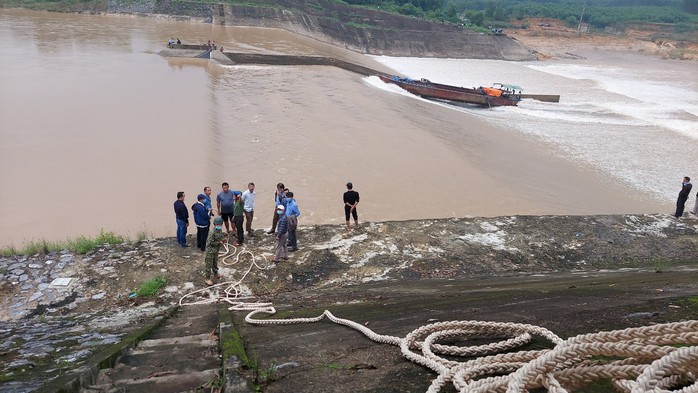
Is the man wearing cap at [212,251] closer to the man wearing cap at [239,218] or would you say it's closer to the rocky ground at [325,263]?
the rocky ground at [325,263]

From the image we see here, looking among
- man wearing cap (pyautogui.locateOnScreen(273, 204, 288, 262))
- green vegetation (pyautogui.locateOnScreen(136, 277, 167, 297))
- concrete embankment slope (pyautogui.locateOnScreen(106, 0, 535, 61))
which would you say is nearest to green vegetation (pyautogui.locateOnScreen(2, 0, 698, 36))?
concrete embankment slope (pyautogui.locateOnScreen(106, 0, 535, 61))

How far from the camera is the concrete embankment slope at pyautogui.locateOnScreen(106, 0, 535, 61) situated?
50438 millimetres

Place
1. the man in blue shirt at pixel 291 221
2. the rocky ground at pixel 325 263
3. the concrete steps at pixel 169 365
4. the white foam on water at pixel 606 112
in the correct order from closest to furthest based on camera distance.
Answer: the concrete steps at pixel 169 365 < the rocky ground at pixel 325 263 < the man in blue shirt at pixel 291 221 < the white foam on water at pixel 606 112

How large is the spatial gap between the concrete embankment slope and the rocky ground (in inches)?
1796

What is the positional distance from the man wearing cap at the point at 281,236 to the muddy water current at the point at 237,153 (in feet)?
11.5

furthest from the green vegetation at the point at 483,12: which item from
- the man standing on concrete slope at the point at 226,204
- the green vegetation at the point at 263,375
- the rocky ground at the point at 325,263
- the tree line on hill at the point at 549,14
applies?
the green vegetation at the point at 263,375

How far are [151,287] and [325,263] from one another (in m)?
2.59

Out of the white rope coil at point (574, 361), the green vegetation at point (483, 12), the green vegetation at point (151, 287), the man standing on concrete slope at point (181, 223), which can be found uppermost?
the green vegetation at point (483, 12)

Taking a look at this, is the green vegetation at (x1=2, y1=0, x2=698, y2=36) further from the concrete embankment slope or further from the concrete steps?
the concrete steps

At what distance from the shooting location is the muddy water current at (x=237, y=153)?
12078 millimetres

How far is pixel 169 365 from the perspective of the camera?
11.3 ft

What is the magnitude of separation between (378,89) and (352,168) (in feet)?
49.2

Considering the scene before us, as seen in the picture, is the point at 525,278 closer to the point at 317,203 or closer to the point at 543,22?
the point at 317,203

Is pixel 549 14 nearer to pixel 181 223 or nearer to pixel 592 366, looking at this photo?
pixel 181 223
